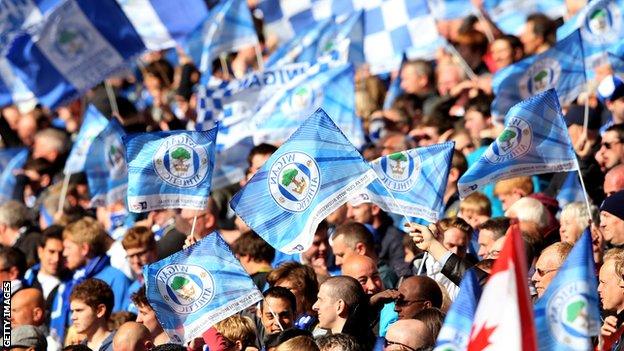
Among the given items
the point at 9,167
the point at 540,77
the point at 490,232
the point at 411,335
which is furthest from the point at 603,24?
the point at 9,167

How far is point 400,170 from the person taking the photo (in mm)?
10562

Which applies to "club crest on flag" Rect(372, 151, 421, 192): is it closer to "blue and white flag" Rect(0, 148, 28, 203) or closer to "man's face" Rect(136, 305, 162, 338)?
"man's face" Rect(136, 305, 162, 338)

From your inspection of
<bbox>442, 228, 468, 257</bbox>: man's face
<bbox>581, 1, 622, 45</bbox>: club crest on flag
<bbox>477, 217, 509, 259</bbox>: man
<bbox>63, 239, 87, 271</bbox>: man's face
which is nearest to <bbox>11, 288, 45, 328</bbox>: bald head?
<bbox>63, 239, 87, 271</bbox>: man's face

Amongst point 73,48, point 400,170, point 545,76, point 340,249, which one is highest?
point 400,170

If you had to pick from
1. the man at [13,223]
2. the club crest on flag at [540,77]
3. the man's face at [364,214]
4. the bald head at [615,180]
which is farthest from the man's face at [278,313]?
the man at [13,223]

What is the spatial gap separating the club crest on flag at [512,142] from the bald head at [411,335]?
1.49 m

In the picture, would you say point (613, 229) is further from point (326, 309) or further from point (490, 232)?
point (326, 309)

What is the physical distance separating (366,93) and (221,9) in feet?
5.75

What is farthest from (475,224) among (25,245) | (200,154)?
(25,245)

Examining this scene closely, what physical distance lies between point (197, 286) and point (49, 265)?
11.6ft

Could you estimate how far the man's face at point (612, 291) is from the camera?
911cm

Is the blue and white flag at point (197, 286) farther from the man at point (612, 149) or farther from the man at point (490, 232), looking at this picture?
the man at point (612, 149)

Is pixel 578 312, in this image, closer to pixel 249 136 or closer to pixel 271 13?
pixel 249 136

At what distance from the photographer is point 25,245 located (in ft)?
47.4
